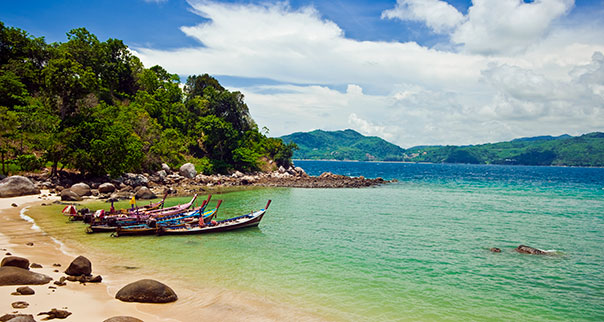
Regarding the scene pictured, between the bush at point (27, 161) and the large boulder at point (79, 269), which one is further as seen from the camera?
the bush at point (27, 161)

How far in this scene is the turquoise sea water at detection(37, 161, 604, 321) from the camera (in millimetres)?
13062

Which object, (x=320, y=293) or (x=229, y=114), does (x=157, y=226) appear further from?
(x=229, y=114)

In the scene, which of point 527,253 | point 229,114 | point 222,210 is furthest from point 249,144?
point 527,253

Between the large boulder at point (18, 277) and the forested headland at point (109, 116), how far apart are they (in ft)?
105

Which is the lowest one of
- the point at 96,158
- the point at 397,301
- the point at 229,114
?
the point at 397,301

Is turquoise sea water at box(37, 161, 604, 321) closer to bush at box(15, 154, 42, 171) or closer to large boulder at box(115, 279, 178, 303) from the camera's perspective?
large boulder at box(115, 279, 178, 303)

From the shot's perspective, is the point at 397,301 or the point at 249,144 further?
the point at 249,144

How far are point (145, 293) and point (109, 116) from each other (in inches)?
1783

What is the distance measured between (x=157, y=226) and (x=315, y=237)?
11.0m

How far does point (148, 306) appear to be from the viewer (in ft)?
37.5

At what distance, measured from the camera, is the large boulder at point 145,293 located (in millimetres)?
11664

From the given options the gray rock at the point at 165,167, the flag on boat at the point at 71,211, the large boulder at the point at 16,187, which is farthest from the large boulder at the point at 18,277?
the gray rock at the point at 165,167

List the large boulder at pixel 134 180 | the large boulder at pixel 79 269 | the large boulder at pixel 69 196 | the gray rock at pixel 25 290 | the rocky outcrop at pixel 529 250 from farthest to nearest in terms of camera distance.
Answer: the large boulder at pixel 134 180
the large boulder at pixel 69 196
the rocky outcrop at pixel 529 250
the large boulder at pixel 79 269
the gray rock at pixel 25 290

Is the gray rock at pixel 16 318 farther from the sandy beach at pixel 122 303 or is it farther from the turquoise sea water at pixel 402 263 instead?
the turquoise sea water at pixel 402 263
